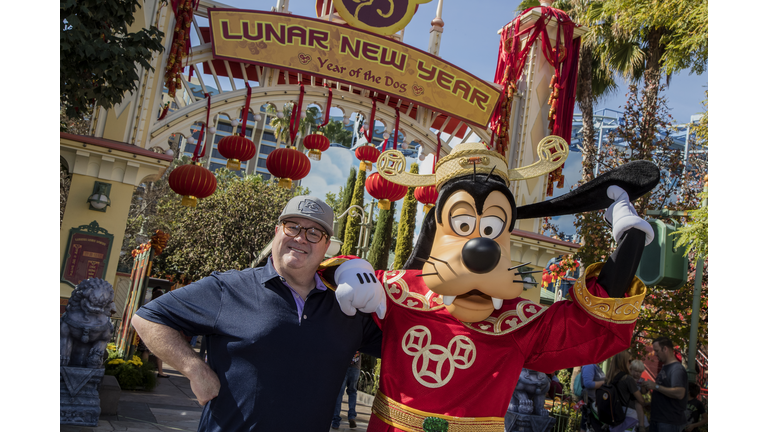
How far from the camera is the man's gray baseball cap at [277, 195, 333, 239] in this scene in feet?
7.86

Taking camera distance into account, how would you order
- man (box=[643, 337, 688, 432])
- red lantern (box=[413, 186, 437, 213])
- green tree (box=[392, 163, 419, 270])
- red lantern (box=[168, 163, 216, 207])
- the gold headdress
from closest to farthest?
the gold headdress, man (box=[643, 337, 688, 432]), red lantern (box=[168, 163, 216, 207]), red lantern (box=[413, 186, 437, 213]), green tree (box=[392, 163, 419, 270])

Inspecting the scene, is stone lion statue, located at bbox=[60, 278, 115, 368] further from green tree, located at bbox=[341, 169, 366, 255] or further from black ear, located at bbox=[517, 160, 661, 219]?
green tree, located at bbox=[341, 169, 366, 255]

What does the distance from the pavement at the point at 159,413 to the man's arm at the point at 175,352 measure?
3430mm

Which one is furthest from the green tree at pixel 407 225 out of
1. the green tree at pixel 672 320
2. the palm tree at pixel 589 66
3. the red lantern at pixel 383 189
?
the red lantern at pixel 383 189

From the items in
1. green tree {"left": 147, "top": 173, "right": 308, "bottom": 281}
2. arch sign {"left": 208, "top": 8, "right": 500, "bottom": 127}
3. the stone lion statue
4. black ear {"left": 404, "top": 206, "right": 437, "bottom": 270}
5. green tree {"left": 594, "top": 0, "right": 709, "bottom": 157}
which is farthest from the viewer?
green tree {"left": 147, "top": 173, "right": 308, "bottom": 281}

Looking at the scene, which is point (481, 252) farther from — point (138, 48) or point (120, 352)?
point (120, 352)

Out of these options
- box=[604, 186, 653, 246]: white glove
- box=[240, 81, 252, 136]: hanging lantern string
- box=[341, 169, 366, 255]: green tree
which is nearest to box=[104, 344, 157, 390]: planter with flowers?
box=[240, 81, 252, 136]: hanging lantern string

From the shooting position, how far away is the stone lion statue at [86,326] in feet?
15.5

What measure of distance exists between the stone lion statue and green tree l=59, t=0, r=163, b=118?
5.18 feet

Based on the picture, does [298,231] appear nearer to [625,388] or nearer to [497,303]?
[497,303]

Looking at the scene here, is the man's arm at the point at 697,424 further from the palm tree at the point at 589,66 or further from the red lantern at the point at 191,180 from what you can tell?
the red lantern at the point at 191,180

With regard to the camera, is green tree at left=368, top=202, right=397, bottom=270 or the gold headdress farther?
green tree at left=368, top=202, right=397, bottom=270

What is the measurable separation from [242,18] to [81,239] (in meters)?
3.19

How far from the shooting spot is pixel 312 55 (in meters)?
6.76
